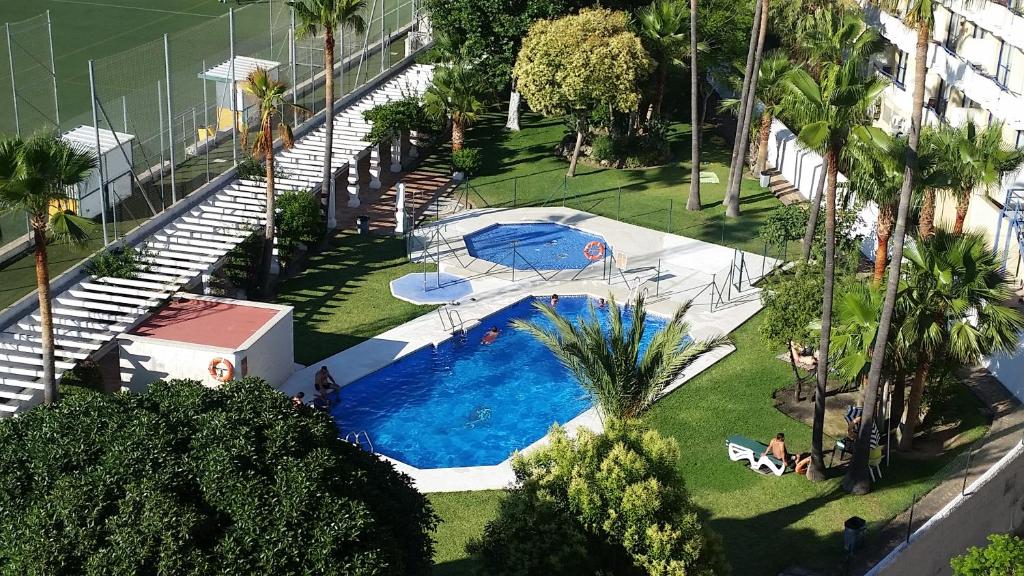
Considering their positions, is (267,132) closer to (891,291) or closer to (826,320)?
(826,320)

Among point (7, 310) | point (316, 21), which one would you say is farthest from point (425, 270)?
point (7, 310)

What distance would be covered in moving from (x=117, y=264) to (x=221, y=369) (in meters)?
5.56

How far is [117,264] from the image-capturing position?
1401 inches

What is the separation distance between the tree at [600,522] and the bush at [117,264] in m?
17.0

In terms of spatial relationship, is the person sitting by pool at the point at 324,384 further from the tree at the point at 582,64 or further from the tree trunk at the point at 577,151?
the tree trunk at the point at 577,151

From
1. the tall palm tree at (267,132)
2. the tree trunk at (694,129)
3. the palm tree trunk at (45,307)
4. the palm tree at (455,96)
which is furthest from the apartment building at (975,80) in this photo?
the palm tree trunk at (45,307)

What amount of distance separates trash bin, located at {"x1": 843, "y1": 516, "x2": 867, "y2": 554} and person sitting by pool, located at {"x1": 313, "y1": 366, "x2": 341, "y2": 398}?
545 inches

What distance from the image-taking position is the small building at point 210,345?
107 ft

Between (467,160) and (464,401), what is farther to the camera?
(467,160)

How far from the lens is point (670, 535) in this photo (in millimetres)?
22078

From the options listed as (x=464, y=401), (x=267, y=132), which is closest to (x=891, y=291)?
(x=464, y=401)

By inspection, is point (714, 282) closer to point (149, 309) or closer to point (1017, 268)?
point (1017, 268)

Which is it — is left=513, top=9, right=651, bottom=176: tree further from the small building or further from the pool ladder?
the pool ladder

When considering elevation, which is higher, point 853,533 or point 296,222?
point 296,222
